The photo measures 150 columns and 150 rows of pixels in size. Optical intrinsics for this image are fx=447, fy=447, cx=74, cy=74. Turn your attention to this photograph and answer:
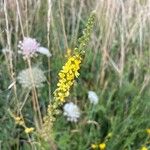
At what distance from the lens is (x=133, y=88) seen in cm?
198

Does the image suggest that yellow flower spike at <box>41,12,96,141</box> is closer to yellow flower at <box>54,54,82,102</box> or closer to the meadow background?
yellow flower at <box>54,54,82,102</box>

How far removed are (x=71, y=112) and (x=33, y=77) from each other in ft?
0.68

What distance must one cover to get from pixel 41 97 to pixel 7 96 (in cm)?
14

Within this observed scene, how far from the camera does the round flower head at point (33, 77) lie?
176 centimetres

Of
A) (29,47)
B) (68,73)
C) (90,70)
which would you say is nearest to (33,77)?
(29,47)

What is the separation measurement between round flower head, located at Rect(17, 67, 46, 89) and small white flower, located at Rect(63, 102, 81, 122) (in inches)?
5.8

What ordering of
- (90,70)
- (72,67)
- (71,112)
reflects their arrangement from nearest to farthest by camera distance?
(72,67) < (71,112) < (90,70)

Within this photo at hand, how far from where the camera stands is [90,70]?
2.07m

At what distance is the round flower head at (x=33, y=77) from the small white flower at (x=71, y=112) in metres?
0.15

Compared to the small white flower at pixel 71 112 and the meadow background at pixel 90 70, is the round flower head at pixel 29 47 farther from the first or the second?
the small white flower at pixel 71 112

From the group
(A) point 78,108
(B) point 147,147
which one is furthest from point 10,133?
(B) point 147,147

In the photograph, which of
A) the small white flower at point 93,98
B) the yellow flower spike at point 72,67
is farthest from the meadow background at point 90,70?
the yellow flower spike at point 72,67

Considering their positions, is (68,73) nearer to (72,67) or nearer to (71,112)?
(72,67)

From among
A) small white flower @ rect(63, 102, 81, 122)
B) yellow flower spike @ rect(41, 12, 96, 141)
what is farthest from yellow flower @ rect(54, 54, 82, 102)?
small white flower @ rect(63, 102, 81, 122)
